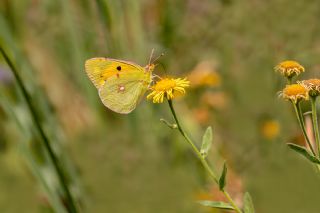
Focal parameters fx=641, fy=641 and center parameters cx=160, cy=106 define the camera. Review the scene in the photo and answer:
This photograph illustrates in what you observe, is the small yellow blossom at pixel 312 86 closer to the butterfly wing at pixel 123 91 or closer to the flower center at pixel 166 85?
the flower center at pixel 166 85

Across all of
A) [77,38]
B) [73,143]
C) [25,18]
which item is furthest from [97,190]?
[25,18]

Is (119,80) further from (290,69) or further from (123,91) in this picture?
(290,69)

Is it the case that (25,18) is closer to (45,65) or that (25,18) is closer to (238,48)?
(45,65)

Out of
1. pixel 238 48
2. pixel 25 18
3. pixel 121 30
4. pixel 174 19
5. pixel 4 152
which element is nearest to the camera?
pixel 121 30

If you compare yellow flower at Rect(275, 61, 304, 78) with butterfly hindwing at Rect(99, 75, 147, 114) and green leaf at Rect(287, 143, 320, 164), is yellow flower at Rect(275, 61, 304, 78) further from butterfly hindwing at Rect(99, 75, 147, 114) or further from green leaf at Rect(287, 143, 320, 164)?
butterfly hindwing at Rect(99, 75, 147, 114)

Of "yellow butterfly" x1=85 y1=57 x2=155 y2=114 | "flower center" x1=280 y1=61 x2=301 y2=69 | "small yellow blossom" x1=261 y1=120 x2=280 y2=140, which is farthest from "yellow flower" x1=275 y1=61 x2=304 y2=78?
"small yellow blossom" x1=261 y1=120 x2=280 y2=140

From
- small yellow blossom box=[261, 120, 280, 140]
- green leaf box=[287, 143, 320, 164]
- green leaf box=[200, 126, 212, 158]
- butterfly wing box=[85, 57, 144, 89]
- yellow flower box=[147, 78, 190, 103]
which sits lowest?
small yellow blossom box=[261, 120, 280, 140]

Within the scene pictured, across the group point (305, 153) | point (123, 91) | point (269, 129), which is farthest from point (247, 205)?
point (269, 129)
